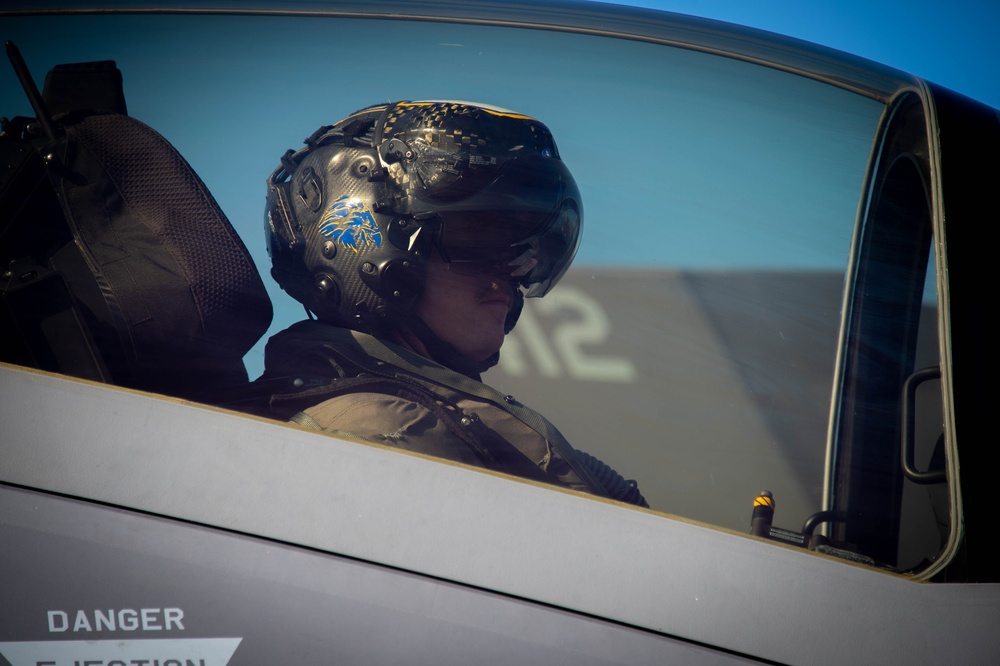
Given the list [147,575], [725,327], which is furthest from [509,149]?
[147,575]

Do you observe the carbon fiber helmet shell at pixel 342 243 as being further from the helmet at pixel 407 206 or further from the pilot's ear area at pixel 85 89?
the pilot's ear area at pixel 85 89

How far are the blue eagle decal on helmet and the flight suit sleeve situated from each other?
0.31m

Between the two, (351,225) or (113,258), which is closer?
(113,258)

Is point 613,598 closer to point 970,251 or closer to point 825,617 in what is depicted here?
point 825,617

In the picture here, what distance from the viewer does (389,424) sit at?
1037 mm

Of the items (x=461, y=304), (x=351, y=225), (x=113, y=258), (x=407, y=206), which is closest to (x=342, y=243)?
(x=351, y=225)

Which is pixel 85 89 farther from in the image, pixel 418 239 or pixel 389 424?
pixel 389 424

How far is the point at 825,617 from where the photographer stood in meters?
0.85

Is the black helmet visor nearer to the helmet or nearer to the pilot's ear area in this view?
the helmet

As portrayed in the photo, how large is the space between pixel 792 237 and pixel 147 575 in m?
1.01

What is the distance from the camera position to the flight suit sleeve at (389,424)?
98 centimetres

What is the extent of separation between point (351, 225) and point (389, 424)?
418mm

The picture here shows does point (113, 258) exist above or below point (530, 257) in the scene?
below

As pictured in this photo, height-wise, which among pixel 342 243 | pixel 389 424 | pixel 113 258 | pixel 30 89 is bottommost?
pixel 389 424
